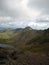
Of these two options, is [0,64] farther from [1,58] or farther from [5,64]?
[1,58]

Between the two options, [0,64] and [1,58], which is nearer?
[0,64]

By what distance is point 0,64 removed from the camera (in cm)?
7150

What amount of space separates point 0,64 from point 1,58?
12.7m

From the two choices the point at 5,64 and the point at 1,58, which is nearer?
the point at 5,64

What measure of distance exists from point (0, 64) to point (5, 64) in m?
2.64

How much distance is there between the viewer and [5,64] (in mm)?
72938

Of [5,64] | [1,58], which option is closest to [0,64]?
[5,64]

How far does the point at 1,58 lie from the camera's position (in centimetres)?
8412

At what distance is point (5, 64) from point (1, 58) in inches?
465
